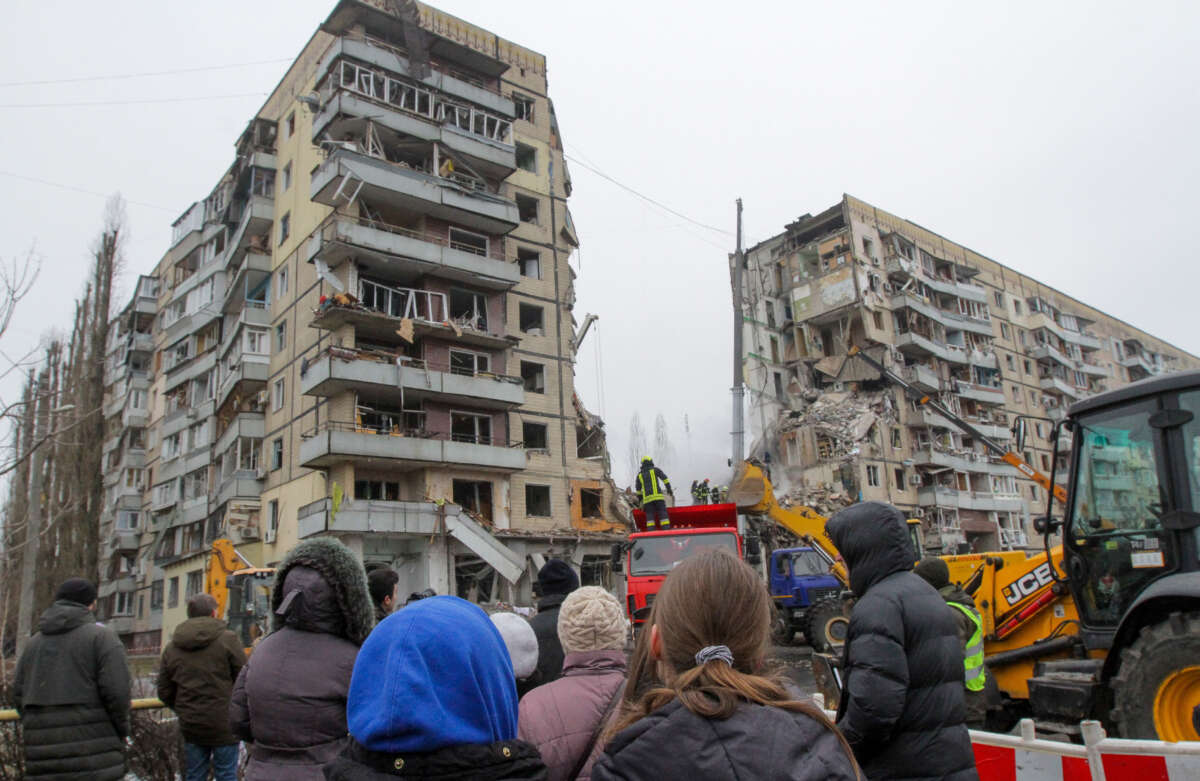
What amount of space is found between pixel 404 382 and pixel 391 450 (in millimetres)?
2569

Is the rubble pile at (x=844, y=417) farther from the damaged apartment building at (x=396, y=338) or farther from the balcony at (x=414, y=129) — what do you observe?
the balcony at (x=414, y=129)

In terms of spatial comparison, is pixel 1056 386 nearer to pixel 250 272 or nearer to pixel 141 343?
pixel 250 272

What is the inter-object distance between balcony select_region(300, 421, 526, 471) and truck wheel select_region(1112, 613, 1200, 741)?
77.4 feet

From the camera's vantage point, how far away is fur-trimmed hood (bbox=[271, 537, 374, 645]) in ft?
10.7

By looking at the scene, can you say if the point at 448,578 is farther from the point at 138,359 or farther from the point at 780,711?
the point at 138,359

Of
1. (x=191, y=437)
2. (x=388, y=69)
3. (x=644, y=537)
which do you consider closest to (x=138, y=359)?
(x=191, y=437)

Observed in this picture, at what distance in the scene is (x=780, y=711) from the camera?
5.70 ft

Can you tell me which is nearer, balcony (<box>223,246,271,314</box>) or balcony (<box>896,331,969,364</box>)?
balcony (<box>223,246,271,314</box>)

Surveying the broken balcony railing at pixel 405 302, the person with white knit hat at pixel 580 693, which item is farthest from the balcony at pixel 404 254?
the person with white knit hat at pixel 580 693

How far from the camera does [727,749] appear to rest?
5.43 ft

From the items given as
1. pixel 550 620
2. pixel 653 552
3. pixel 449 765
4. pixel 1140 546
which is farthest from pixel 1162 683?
pixel 653 552

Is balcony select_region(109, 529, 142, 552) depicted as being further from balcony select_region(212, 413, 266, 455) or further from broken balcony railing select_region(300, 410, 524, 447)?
broken balcony railing select_region(300, 410, 524, 447)

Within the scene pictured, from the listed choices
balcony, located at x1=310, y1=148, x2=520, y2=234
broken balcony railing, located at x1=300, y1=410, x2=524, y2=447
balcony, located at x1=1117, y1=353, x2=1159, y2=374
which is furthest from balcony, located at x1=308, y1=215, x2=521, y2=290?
balcony, located at x1=1117, y1=353, x2=1159, y2=374

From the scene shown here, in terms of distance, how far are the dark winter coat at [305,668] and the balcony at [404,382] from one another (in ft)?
79.1
